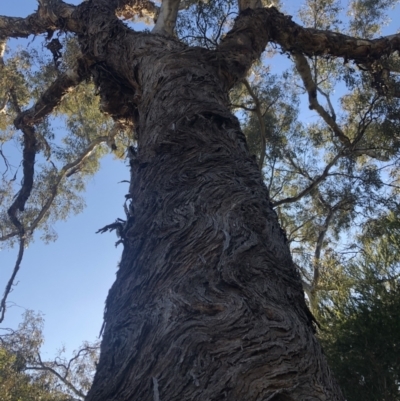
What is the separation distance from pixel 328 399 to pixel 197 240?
29.7 inches

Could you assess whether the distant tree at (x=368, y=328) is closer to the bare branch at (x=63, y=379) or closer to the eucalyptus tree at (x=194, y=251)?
the eucalyptus tree at (x=194, y=251)

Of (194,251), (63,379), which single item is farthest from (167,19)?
(63,379)

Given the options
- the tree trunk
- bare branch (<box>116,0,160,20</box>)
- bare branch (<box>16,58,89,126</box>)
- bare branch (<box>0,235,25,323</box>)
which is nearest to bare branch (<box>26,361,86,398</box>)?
bare branch (<box>0,235,25,323</box>)

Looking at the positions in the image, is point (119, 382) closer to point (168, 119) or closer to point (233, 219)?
point (233, 219)

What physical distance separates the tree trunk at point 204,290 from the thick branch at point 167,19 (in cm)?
323

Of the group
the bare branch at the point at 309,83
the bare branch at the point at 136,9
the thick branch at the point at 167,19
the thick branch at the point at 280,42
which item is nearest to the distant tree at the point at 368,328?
the thick branch at the point at 280,42

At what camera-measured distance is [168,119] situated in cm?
292

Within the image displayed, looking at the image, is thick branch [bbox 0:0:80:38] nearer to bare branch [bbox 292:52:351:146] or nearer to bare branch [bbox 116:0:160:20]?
bare branch [bbox 116:0:160:20]

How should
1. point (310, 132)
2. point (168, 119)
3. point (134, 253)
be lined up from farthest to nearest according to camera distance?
point (310, 132) → point (168, 119) → point (134, 253)

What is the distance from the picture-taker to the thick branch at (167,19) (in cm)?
574

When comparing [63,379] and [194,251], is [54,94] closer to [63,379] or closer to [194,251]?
[194,251]

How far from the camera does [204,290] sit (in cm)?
165

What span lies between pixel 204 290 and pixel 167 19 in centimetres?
487

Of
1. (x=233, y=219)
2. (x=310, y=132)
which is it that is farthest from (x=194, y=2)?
(x=233, y=219)
